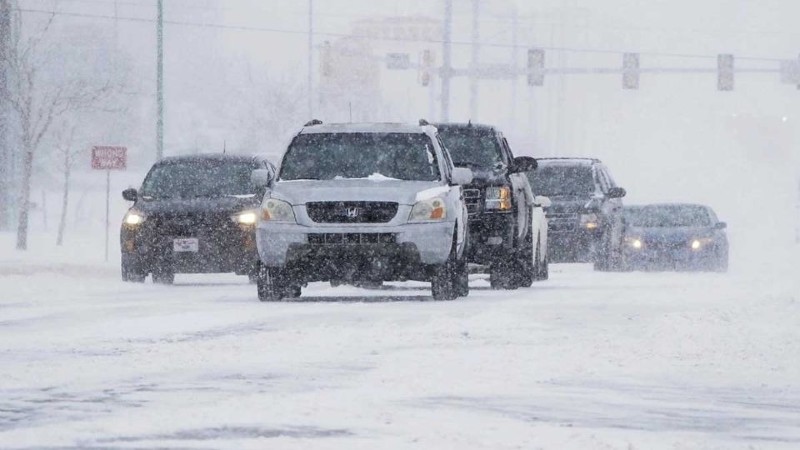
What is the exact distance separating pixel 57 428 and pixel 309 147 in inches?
467

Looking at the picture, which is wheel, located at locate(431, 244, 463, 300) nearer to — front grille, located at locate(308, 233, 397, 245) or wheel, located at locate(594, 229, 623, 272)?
front grille, located at locate(308, 233, 397, 245)

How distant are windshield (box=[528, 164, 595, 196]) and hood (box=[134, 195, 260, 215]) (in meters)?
6.50

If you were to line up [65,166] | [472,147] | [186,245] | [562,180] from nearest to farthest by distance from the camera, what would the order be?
[472,147] → [186,245] → [562,180] → [65,166]

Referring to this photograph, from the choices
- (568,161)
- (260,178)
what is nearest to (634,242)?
(568,161)

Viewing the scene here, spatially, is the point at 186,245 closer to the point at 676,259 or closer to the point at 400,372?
the point at 676,259

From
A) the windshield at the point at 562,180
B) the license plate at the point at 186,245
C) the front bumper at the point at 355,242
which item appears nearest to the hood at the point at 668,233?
the windshield at the point at 562,180

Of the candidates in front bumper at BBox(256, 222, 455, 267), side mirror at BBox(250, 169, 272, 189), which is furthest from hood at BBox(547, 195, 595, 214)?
front bumper at BBox(256, 222, 455, 267)

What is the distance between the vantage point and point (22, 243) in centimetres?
4172

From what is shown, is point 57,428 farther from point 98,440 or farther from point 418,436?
point 418,436

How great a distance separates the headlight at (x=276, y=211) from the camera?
67.9 ft

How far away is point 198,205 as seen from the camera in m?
26.2

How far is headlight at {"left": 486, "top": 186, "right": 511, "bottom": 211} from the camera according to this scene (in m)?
23.8

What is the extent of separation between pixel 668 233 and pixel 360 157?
48.1ft

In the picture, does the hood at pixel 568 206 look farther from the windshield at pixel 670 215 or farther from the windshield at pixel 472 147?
the windshield at pixel 472 147
